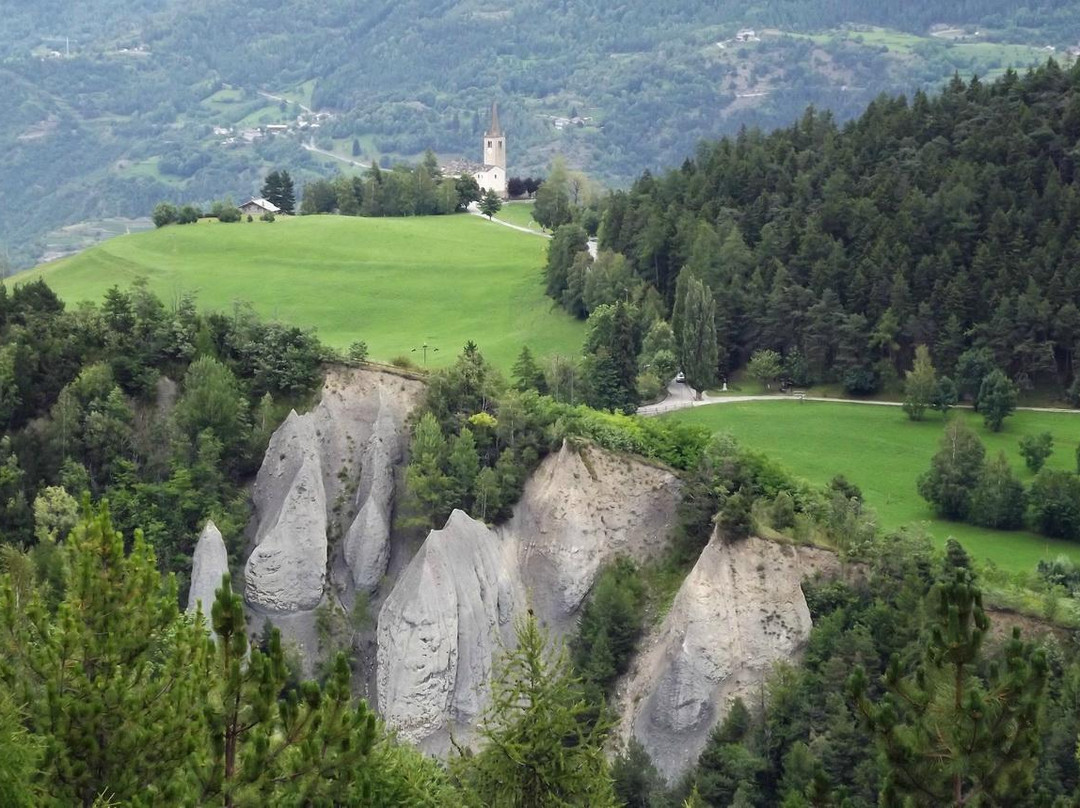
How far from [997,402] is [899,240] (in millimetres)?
11091

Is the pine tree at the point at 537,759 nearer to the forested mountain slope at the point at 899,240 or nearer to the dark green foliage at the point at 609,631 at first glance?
the dark green foliage at the point at 609,631

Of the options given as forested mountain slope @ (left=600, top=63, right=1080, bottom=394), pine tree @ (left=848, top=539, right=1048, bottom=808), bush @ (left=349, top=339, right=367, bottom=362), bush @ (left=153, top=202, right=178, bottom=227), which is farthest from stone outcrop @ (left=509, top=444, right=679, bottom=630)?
bush @ (left=153, top=202, right=178, bottom=227)

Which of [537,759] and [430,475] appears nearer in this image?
[537,759]

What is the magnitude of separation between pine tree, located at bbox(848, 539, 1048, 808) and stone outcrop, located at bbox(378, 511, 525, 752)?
30502 mm

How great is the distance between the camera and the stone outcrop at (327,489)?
59.1m

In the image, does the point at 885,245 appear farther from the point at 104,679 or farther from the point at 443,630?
the point at 104,679

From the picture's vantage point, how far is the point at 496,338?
263 ft

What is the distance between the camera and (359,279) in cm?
9000

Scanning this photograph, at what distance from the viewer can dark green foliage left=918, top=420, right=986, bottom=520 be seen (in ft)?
198

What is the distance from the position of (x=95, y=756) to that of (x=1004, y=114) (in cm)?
6589

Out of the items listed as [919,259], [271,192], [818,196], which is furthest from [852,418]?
[271,192]

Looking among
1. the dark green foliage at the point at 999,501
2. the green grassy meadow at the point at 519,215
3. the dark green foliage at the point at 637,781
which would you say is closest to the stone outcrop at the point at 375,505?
the dark green foliage at the point at 637,781

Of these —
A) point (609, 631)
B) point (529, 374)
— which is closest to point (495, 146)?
point (529, 374)

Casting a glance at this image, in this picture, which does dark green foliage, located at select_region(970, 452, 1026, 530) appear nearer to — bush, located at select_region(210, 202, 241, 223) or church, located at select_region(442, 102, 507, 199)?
bush, located at select_region(210, 202, 241, 223)
